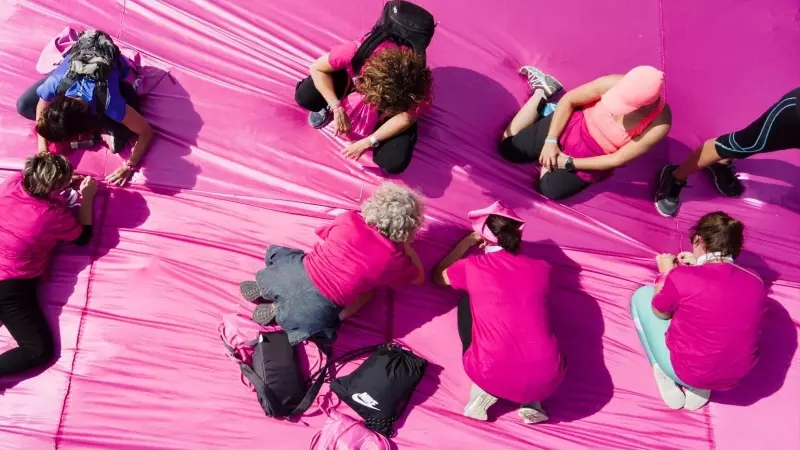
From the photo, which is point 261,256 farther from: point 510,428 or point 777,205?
point 777,205

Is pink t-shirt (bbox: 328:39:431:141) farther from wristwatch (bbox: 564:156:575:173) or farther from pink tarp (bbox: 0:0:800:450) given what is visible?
wristwatch (bbox: 564:156:575:173)

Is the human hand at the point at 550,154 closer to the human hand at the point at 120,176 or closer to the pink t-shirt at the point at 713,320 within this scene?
the pink t-shirt at the point at 713,320

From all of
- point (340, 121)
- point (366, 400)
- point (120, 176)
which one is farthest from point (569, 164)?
point (120, 176)

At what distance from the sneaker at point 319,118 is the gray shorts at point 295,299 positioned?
81cm

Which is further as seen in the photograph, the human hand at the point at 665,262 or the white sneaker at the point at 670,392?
the human hand at the point at 665,262

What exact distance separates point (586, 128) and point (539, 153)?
30 cm

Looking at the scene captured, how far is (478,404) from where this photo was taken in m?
2.87

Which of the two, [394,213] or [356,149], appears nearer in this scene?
[394,213]

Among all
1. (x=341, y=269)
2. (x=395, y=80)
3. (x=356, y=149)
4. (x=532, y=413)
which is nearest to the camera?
(x=395, y=80)

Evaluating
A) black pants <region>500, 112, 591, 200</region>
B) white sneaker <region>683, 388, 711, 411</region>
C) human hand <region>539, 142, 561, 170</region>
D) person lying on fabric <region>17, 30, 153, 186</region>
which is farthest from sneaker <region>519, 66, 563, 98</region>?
person lying on fabric <region>17, 30, 153, 186</region>

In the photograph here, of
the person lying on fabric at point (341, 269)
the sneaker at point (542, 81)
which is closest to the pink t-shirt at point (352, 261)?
the person lying on fabric at point (341, 269)

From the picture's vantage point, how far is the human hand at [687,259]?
114 inches

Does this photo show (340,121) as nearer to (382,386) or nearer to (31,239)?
(382,386)

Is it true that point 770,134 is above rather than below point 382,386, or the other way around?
above
